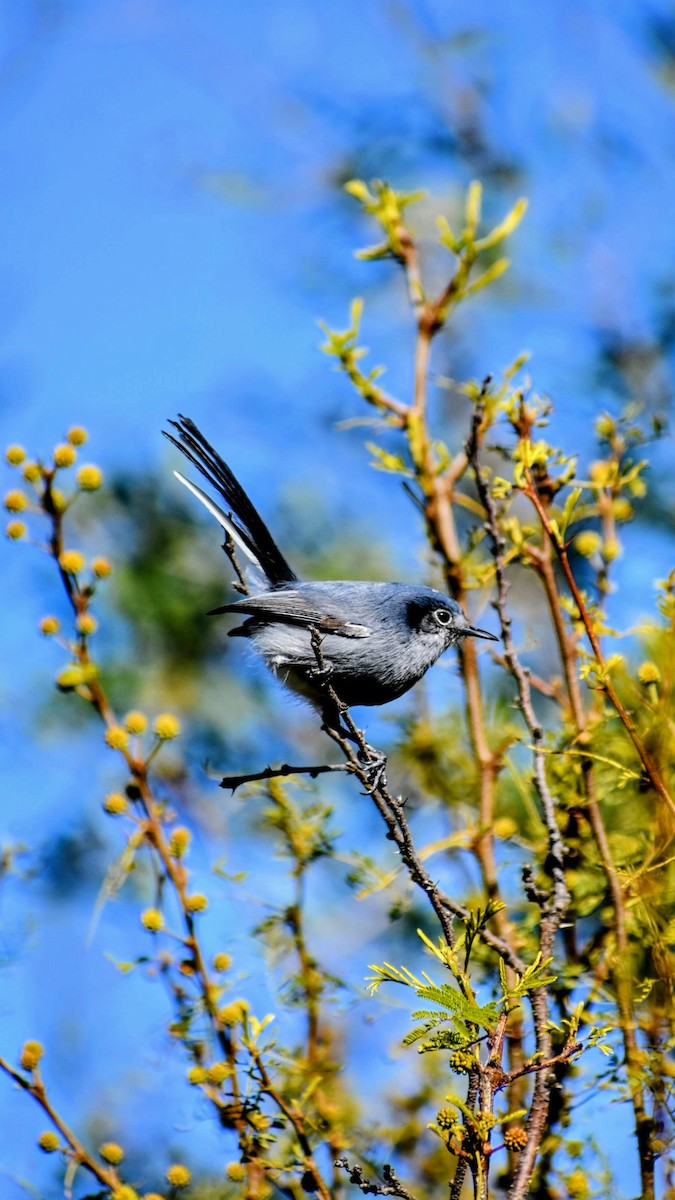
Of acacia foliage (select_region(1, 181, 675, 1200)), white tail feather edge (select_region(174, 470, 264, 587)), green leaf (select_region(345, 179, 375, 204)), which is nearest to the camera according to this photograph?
acacia foliage (select_region(1, 181, 675, 1200))

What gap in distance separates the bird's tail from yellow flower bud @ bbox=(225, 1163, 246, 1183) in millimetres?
1233

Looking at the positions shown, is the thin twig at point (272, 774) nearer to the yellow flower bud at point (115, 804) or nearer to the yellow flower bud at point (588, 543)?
the yellow flower bud at point (115, 804)

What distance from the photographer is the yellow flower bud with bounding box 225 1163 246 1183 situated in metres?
1.56

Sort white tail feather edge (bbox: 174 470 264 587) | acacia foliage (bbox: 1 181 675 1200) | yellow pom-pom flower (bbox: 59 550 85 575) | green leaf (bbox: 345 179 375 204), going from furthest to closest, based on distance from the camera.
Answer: white tail feather edge (bbox: 174 470 264 587) < green leaf (bbox: 345 179 375 204) < yellow pom-pom flower (bbox: 59 550 85 575) < acacia foliage (bbox: 1 181 675 1200)

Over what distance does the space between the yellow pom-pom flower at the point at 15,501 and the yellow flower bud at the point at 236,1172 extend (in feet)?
3.44

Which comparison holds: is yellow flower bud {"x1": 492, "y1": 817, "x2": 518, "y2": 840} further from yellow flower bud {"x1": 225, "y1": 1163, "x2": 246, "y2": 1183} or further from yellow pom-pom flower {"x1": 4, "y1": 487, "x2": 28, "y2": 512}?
yellow pom-pom flower {"x1": 4, "y1": 487, "x2": 28, "y2": 512}

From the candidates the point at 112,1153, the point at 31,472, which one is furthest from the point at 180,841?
the point at 31,472

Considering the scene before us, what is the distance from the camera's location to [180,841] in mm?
1723

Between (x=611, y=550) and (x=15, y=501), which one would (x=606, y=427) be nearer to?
(x=611, y=550)

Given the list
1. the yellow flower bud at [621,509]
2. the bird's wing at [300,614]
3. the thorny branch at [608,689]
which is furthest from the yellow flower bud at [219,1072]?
the bird's wing at [300,614]

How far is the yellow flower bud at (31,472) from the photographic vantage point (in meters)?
1.92

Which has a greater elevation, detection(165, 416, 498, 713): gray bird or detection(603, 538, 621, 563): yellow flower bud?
detection(165, 416, 498, 713): gray bird

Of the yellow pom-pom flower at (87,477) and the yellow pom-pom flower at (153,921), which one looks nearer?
the yellow pom-pom flower at (153,921)

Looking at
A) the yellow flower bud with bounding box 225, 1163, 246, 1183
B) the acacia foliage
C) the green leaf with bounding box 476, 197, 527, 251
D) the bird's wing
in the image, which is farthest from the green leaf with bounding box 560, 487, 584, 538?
the bird's wing
